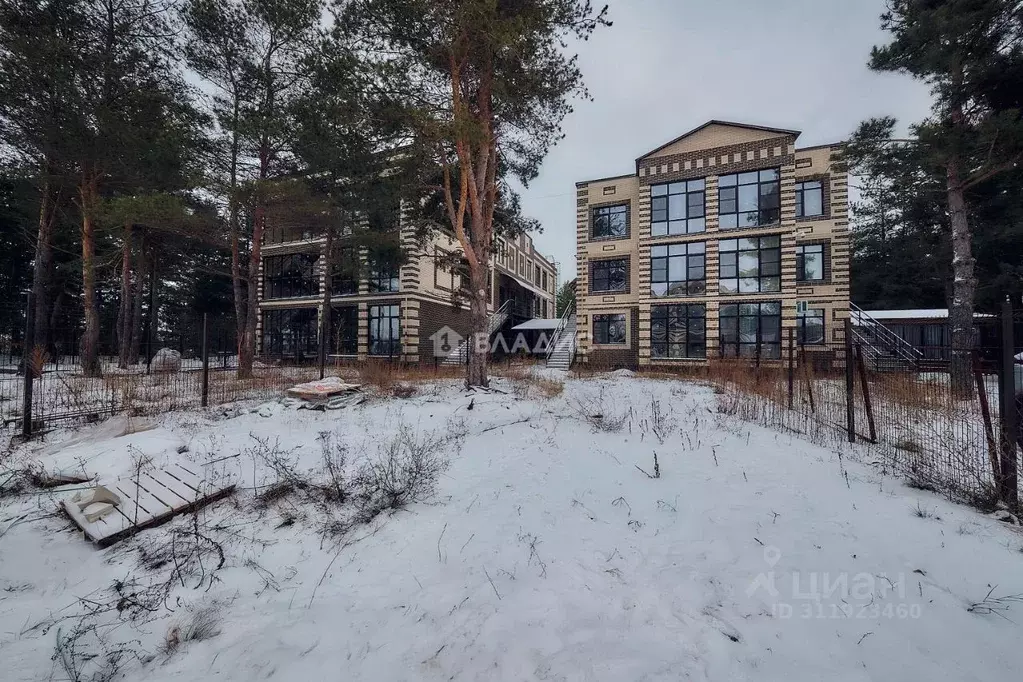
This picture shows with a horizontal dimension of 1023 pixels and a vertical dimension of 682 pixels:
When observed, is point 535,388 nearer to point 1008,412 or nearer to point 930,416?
point 930,416

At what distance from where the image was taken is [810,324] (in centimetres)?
2103

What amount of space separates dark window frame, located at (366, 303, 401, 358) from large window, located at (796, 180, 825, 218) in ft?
73.6

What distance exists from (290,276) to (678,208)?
78.1ft

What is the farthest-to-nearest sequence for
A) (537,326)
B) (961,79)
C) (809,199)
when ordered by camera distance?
1. (537,326)
2. (809,199)
3. (961,79)

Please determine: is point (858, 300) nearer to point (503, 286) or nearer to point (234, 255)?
point (503, 286)

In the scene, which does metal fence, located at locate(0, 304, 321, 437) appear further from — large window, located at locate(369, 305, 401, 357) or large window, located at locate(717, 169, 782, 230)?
large window, located at locate(717, 169, 782, 230)

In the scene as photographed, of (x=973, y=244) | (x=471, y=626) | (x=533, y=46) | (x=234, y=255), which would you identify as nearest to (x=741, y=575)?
(x=471, y=626)

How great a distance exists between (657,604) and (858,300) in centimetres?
3845

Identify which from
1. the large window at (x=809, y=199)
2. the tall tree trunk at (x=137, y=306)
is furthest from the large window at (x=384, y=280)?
the large window at (x=809, y=199)

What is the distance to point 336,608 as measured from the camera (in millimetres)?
2824

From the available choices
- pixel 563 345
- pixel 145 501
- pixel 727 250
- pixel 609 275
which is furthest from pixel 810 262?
pixel 145 501

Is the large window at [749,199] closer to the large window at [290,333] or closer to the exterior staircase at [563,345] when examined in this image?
the exterior staircase at [563,345]

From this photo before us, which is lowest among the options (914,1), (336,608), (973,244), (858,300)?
(336,608)

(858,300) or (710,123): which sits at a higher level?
(710,123)
